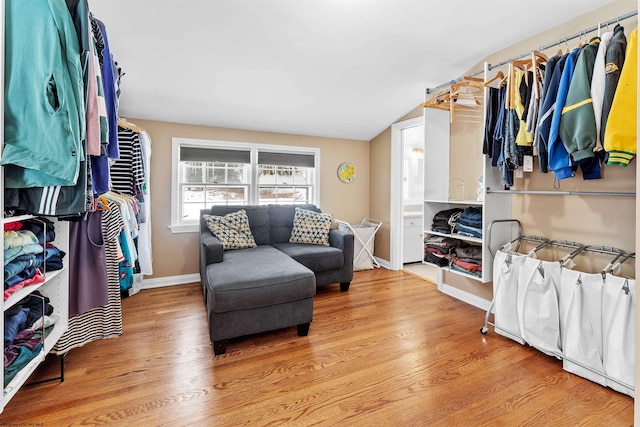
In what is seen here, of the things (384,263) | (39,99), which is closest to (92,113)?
(39,99)

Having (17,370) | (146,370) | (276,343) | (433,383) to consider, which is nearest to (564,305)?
(433,383)

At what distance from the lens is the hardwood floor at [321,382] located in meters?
1.50

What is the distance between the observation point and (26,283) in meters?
1.34

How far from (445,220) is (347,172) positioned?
1845 millimetres

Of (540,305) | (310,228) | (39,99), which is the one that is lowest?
(540,305)

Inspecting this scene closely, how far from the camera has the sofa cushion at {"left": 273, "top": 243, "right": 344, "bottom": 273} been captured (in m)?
3.15

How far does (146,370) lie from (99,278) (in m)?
0.63

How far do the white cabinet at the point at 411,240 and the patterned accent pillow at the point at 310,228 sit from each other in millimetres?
1311

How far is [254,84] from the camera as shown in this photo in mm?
2961

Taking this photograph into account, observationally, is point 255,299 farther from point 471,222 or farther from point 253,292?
point 471,222

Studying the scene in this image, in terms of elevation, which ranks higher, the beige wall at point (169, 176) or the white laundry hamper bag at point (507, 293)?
the beige wall at point (169, 176)

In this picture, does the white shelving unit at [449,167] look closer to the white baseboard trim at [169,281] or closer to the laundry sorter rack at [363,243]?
the laundry sorter rack at [363,243]

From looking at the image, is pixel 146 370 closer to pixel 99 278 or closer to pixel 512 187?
pixel 99 278

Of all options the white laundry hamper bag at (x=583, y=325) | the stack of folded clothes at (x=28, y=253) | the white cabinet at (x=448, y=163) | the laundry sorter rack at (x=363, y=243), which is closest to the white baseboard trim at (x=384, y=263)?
the laundry sorter rack at (x=363, y=243)
